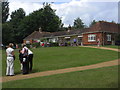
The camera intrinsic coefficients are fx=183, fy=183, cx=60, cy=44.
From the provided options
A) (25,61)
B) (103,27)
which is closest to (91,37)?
(103,27)

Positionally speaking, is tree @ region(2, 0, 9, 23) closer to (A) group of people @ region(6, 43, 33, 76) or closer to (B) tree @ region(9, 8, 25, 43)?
(B) tree @ region(9, 8, 25, 43)

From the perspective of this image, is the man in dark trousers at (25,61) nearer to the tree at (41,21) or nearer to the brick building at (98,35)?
the brick building at (98,35)

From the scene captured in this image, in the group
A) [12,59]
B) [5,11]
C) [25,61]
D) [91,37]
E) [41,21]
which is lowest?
[25,61]

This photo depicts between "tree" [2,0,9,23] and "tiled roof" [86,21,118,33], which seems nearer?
"tiled roof" [86,21,118,33]

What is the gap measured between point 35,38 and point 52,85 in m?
50.9

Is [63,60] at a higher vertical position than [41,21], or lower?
lower

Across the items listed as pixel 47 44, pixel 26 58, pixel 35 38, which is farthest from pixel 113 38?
pixel 26 58

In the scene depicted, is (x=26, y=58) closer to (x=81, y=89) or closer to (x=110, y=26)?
(x=81, y=89)

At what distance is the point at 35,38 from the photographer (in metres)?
57.6

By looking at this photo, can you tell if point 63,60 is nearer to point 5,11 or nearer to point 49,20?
point 49,20

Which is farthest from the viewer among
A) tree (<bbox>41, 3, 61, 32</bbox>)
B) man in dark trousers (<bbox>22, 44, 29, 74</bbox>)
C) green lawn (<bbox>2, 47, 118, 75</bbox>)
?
tree (<bbox>41, 3, 61, 32</bbox>)

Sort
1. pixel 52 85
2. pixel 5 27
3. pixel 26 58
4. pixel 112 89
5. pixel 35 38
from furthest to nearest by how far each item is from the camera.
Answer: pixel 35 38 → pixel 5 27 → pixel 26 58 → pixel 52 85 → pixel 112 89

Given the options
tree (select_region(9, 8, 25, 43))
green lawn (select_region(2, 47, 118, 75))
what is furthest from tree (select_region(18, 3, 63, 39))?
green lawn (select_region(2, 47, 118, 75))

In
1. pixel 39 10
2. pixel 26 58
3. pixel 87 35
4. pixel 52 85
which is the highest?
pixel 39 10
